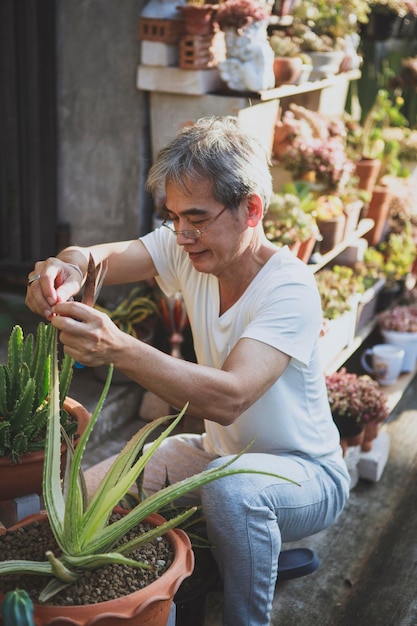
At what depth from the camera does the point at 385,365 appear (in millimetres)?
4383

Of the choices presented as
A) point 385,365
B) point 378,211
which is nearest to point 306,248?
point 385,365

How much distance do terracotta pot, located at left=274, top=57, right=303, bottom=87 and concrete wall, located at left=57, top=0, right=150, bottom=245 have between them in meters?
0.69

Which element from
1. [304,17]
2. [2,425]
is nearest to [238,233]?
[2,425]

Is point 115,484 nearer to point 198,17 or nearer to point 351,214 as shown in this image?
point 198,17

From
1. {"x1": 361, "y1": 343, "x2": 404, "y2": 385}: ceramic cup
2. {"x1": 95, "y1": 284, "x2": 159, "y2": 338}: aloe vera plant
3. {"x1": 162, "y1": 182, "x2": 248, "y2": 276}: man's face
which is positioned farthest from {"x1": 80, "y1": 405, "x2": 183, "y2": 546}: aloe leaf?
{"x1": 361, "y1": 343, "x2": 404, "y2": 385}: ceramic cup

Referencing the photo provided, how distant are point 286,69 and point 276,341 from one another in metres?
2.31

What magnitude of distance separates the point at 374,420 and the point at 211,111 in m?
1.63

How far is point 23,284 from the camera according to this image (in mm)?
4465

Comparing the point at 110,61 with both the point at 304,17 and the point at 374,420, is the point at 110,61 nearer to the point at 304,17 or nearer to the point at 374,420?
the point at 304,17

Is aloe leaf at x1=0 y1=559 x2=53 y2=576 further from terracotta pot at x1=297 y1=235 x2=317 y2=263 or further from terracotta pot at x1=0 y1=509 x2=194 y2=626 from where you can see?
terracotta pot at x1=297 y1=235 x2=317 y2=263

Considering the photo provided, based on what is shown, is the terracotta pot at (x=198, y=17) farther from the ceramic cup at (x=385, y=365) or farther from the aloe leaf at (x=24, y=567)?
the aloe leaf at (x=24, y=567)

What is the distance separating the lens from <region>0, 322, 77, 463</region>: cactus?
2133mm

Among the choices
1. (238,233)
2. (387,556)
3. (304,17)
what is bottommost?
(387,556)

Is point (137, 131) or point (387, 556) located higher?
point (137, 131)
